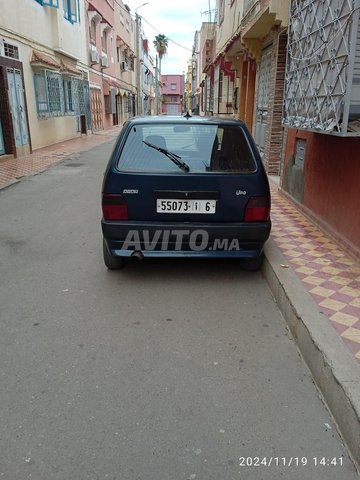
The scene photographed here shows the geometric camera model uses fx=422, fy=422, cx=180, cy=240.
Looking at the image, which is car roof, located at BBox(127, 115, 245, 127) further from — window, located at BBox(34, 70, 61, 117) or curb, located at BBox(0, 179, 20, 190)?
window, located at BBox(34, 70, 61, 117)

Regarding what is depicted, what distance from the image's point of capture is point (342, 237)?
4809mm

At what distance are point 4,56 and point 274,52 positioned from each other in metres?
7.63

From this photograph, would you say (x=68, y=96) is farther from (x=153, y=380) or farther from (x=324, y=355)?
(x=324, y=355)

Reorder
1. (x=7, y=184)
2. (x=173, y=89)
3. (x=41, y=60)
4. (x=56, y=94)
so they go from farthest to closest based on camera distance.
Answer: (x=173, y=89)
(x=56, y=94)
(x=41, y=60)
(x=7, y=184)

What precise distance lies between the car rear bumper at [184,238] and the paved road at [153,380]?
36 centimetres

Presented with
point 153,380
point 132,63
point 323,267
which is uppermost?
point 132,63

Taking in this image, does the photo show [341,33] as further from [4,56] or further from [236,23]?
[236,23]

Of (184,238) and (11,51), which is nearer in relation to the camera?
(184,238)

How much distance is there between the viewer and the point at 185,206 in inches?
155

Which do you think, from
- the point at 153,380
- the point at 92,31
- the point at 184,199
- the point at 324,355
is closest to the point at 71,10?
the point at 92,31

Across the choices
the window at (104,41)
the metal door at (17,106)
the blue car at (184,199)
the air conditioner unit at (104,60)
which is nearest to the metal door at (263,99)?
the blue car at (184,199)

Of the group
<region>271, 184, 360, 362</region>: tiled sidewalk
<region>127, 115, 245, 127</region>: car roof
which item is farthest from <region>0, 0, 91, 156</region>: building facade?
<region>271, 184, 360, 362</region>: tiled sidewalk

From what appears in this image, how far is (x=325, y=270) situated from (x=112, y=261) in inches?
85.2

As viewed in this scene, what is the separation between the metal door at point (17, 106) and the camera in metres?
12.5
